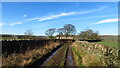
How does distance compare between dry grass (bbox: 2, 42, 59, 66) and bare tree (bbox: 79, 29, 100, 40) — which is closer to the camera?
dry grass (bbox: 2, 42, 59, 66)

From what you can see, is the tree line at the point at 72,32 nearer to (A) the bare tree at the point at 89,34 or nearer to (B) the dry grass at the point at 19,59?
(A) the bare tree at the point at 89,34

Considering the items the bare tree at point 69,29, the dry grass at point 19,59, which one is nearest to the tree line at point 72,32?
the bare tree at point 69,29

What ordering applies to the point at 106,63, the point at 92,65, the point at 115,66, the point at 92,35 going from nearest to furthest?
the point at 115,66, the point at 106,63, the point at 92,65, the point at 92,35

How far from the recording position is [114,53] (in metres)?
10.4

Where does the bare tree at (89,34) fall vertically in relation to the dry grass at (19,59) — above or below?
above

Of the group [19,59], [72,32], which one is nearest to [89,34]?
[72,32]

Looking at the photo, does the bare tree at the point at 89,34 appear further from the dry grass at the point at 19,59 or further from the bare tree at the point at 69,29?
the dry grass at the point at 19,59

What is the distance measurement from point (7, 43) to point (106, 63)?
11.4 m

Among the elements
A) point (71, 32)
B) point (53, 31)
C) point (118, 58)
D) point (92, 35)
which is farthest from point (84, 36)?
point (118, 58)

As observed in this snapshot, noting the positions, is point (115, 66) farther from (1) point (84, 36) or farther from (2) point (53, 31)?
(2) point (53, 31)

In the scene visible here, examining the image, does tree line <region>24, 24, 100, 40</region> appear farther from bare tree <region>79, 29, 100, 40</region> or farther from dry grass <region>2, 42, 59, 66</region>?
dry grass <region>2, 42, 59, 66</region>

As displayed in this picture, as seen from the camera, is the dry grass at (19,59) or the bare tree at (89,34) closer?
the dry grass at (19,59)

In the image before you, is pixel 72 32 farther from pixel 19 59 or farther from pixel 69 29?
→ pixel 19 59

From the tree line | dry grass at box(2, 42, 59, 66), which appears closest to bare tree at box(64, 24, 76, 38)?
the tree line
